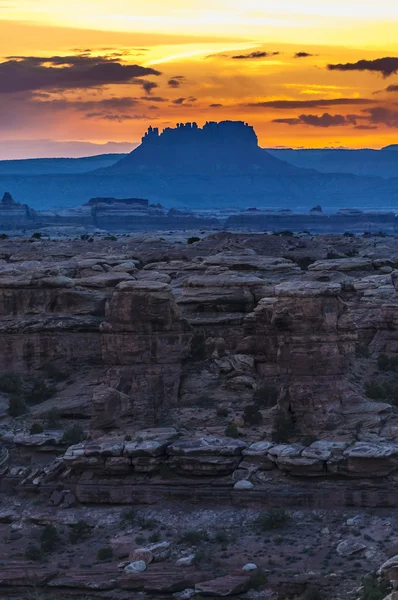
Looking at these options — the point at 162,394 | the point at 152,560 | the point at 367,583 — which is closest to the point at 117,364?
the point at 162,394

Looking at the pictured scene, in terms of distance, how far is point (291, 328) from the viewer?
37.9 metres

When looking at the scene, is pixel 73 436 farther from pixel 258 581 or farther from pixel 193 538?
pixel 258 581

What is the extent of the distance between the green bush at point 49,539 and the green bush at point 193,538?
2981 mm

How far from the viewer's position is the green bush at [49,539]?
3356cm

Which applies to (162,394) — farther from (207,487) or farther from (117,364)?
(207,487)

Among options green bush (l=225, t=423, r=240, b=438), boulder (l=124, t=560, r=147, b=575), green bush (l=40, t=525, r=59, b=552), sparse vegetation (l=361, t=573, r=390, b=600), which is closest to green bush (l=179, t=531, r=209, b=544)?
boulder (l=124, t=560, r=147, b=575)

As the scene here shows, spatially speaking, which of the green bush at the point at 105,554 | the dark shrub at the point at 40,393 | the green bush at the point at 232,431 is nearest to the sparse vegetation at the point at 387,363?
the green bush at the point at 232,431

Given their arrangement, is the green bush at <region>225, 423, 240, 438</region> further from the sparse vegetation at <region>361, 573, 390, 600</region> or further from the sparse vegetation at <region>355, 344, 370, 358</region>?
the sparse vegetation at <region>361, 573, 390, 600</region>

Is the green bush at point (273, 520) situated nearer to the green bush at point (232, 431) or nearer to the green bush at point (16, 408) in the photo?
the green bush at point (232, 431)

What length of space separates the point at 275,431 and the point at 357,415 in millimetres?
2105

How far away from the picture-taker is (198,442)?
35.7 meters

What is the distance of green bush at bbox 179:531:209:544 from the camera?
33.1 metres

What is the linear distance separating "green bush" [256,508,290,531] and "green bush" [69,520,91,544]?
412 centimetres

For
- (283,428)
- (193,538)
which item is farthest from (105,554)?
(283,428)
